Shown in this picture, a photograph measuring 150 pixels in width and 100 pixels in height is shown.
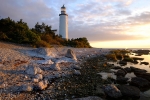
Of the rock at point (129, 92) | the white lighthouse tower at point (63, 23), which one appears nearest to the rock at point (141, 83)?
the rock at point (129, 92)

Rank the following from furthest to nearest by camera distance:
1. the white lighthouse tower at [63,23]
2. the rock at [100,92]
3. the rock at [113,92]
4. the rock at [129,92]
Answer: the white lighthouse tower at [63,23] < the rock at [129,92] < the rock at [100,92] < the rock at [113,92]

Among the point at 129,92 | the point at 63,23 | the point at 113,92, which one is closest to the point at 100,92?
the point at 113,92

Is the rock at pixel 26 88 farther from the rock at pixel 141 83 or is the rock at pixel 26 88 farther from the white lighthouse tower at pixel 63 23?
the white lighthouse tower at pixel 63 23

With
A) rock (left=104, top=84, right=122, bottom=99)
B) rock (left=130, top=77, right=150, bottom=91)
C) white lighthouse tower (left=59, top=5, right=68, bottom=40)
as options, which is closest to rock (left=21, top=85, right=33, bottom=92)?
rock (left=104, top=84, right=122, bottom=99)

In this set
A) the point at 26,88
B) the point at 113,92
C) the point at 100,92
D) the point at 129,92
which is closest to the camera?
the point at 26,88

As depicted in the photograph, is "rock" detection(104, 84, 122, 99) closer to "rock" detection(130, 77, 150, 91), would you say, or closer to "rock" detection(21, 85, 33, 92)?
"rock" detection(130, 77, 150, 91)

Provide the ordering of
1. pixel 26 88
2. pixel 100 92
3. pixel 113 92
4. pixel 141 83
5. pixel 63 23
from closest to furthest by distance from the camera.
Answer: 1. pixel 26 88
2. pixel 113 92
3. pixel 100 92
4. pixel 141 83
5. pixel 63 23

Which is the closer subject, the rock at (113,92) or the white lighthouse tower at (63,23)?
the rock at (113,92)

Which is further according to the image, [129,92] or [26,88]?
[129,92]

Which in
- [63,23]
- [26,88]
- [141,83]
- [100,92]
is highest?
[63,23]

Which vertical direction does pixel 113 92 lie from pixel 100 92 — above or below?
above

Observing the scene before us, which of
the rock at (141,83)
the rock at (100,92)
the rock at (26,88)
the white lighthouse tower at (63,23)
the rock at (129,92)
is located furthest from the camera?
the white lighthouse tower at (63,23)

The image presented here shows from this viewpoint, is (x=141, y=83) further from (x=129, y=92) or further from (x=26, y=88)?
(x=26, y=88)

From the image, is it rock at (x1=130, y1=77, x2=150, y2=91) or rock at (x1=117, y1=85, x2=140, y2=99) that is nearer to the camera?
rock at (x1=117, y1=85, x2=140, y2=99)
